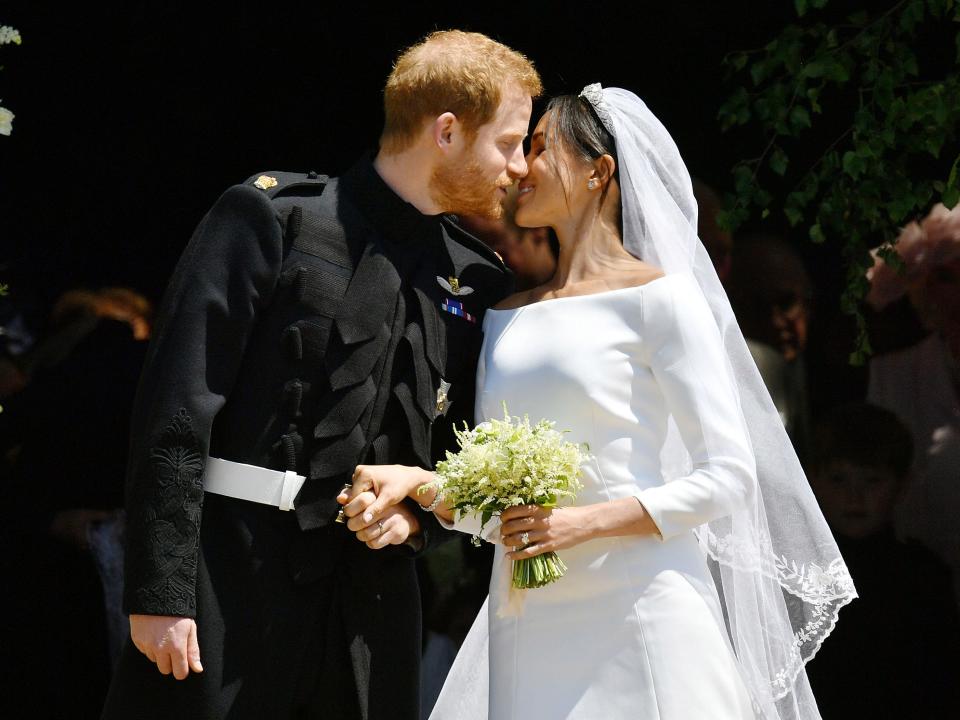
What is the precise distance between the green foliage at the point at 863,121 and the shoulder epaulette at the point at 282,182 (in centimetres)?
177

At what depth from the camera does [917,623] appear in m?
4.65

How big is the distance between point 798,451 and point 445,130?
2.37 meters

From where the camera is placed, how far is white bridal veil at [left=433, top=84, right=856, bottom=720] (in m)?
2.99

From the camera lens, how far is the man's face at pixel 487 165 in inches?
120

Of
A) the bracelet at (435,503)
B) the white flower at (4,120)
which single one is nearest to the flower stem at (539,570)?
the bracelet at (435,503)

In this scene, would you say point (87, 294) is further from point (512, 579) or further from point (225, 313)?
point (512, 579)

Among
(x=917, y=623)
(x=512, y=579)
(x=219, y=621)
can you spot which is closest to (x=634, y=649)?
(x=512, y=579)

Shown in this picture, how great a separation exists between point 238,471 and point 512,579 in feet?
2.14

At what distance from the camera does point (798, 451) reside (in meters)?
4.77

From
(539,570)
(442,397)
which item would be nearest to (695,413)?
(539,570)

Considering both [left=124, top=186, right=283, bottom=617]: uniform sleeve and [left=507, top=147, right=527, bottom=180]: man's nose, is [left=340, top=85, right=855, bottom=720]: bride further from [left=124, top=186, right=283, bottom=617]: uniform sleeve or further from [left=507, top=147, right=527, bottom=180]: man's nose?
[left=124, top=186, right=283, bottom=617]: uniform sleeve

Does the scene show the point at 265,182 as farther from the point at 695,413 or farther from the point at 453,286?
the point at 695,413

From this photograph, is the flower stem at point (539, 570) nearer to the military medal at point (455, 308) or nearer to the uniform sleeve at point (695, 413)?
the uniform sleeve at point (695, 413)

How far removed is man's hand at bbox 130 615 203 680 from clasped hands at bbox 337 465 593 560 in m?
0.41
